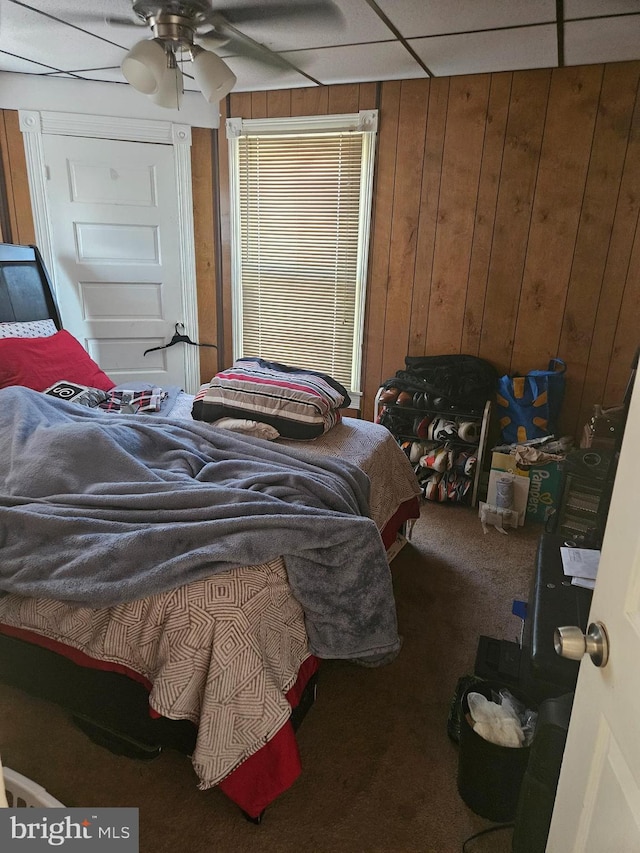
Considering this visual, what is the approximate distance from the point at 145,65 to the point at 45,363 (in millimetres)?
1490

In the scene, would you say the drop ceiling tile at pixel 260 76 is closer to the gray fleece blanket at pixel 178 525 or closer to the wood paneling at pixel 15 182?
the wood paneling at pixel 15 182

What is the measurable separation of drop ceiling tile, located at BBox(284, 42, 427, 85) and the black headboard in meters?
1.93

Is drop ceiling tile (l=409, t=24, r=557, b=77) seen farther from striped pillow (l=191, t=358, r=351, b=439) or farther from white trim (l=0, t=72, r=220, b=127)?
striped pillow (l=191, t=358, r=351, b=439)

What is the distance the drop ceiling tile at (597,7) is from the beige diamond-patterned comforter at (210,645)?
91.7 inches

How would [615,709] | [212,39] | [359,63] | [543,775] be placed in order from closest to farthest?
[615,709] → [543,775] → [212,39] → [359,63]

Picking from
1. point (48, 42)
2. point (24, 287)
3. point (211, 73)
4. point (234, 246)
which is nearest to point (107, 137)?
point (48, 42)

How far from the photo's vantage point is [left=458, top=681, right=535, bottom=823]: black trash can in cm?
148

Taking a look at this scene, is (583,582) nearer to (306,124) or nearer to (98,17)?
(98,17)

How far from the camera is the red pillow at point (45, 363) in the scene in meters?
2.80

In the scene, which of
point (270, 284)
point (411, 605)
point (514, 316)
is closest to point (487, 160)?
point (514, 316)

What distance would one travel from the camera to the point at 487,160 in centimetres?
325

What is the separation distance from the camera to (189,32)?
2.44 metres

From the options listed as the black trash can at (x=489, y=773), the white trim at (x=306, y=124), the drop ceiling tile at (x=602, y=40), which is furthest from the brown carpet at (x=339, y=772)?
the white trim at (x=306, y=124)

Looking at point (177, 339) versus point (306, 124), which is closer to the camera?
point (306, 124)
